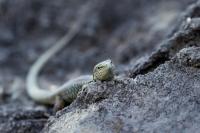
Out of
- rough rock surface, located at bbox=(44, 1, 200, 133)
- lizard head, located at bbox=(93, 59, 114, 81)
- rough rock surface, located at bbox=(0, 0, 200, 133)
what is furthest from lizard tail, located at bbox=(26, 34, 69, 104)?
rough rock surface, located at bbox=(44, 1, 200, 133)

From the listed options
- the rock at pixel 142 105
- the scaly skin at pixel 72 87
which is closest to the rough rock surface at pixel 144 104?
the rock at pixel 142 105

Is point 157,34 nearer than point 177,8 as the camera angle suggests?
Yes

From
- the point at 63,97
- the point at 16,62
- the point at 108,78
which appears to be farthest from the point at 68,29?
the point at 108,78

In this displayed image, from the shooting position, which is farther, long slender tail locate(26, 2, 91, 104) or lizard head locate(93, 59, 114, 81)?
long slender tail locate(26, 2, 91, 104)

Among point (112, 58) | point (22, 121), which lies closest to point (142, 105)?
point (22, 121)

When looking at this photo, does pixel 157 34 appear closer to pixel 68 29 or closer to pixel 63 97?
pixel 68 29

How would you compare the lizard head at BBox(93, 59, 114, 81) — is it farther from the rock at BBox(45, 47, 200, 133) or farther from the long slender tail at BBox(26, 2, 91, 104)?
the long slender tail at BBox(26, 2, 91, 104)

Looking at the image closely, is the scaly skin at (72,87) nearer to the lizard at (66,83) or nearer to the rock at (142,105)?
the lizard at (66,83)
